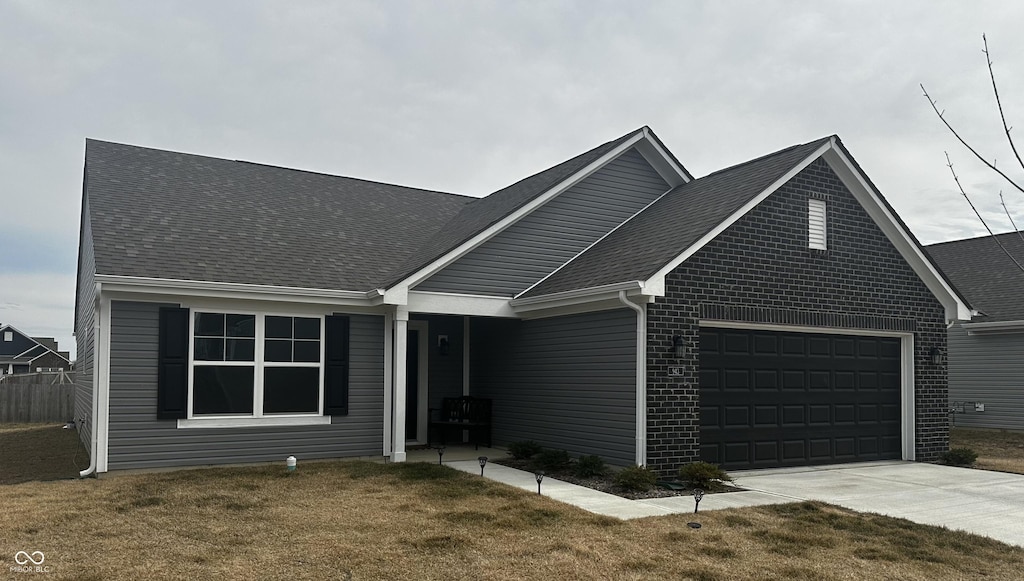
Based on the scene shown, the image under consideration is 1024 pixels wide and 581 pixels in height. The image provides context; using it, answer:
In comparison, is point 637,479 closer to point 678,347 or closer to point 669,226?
point 678,347

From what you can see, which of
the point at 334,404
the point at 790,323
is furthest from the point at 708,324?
the point at 334,404

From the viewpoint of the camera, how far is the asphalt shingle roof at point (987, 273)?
19516mm

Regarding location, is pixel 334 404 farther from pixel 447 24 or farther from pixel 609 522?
pixel 447 24

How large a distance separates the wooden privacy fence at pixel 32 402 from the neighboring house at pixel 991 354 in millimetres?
23455

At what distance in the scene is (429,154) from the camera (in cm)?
2169

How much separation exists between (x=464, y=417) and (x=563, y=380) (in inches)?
118

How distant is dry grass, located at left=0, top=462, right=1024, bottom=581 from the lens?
20.2 ft

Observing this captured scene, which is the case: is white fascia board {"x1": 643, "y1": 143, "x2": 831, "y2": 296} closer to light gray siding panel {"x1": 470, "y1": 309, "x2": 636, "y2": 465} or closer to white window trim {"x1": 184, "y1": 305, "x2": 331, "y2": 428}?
light gray siding panel {"x1": 470, "y1": 309, "x2": 636, "y2": 465}

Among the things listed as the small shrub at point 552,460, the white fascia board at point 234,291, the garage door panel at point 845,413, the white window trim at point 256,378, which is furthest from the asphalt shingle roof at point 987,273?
the white window trim at point 256,378

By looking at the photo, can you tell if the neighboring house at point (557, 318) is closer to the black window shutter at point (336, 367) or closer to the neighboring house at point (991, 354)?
the black window shutter at point (336, 367)

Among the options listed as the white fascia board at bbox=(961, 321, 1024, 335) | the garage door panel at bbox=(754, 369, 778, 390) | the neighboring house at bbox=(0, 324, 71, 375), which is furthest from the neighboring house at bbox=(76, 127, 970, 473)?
the neighboring house at bbox=(0, 324, 71, 375)

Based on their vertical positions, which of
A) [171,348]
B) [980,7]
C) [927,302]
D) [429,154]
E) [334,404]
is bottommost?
[334,404]

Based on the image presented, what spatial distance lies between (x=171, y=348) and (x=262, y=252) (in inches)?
88.8

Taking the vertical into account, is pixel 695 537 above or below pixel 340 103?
below
